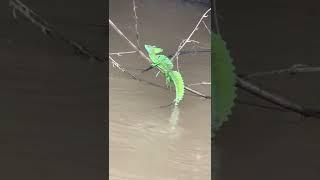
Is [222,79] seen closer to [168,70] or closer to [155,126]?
[168,70]

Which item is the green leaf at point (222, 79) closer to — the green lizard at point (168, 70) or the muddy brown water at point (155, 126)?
the green lizard at point (168, 70)

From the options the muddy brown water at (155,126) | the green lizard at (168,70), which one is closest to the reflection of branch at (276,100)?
the green lizard at (168,70)
